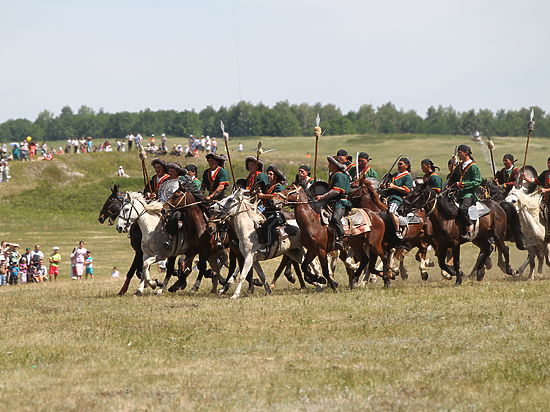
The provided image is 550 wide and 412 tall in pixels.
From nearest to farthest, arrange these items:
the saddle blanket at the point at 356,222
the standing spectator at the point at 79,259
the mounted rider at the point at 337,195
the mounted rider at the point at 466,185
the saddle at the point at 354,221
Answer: the mounted rider at the point at 337,195 → the saddle at the point at 354,221 → the saddle blanket at the point at 356,222 → the mounted rider at the point at 466,185 → the standing spectator at the point at 79,259

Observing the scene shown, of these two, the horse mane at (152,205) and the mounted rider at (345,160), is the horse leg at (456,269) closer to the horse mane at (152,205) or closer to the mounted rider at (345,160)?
the mounted rider at (345,160)

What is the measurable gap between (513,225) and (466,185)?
269 centimetres

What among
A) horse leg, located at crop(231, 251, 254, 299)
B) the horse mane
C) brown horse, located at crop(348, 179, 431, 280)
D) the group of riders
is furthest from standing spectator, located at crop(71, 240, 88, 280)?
horse leg, located at crop(231, 251, 254, 299)

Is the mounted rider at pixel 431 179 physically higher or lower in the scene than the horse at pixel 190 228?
higher

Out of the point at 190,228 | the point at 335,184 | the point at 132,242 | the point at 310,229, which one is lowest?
the point at 132,242

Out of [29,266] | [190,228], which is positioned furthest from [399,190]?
[29,266]

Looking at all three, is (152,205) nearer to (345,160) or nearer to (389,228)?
(345,160)

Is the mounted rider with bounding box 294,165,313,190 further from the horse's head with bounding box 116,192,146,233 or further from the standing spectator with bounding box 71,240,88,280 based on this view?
the standing spectator with bounding box 71,240,88,280

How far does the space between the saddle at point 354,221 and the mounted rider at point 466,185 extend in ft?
8.43

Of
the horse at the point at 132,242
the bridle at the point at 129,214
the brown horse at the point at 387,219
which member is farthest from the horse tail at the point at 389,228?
the bridle at the point at 129,214

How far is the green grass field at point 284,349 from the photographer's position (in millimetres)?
11672

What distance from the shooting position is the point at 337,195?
892 inches

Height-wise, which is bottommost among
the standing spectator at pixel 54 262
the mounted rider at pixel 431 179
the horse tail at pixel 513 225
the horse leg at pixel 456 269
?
the standing spectator at pixel 54 262

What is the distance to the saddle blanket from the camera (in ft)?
75.5
